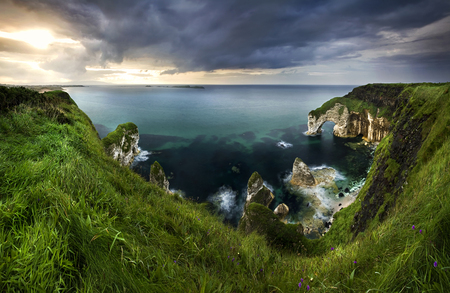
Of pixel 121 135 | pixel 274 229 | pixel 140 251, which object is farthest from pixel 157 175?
pixel 140 251

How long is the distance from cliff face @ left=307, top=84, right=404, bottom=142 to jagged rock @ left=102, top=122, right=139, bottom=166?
56198 millimetres

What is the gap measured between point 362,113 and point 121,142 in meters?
68.9

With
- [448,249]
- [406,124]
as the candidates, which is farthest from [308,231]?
[448,249]

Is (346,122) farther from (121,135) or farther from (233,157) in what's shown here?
(121,135)

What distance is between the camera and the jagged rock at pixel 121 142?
98.4 ft

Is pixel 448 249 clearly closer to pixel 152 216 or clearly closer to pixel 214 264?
pixel 214 264

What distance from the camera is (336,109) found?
60.4 metres

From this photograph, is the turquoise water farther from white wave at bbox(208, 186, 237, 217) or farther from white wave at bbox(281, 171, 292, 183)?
white wave at bbox(281, 171, 292, 183)

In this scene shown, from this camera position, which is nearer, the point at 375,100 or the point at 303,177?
the point at 303,177

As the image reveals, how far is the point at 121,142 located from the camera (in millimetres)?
33750

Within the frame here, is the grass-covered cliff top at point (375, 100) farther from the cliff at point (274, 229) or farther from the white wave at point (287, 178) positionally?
the cliff at point (274, 229)

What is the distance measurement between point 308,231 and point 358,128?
5275 cm

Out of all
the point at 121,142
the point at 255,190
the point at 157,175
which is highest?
the point at 121,142

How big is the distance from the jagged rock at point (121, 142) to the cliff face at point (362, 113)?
56.2 meters
